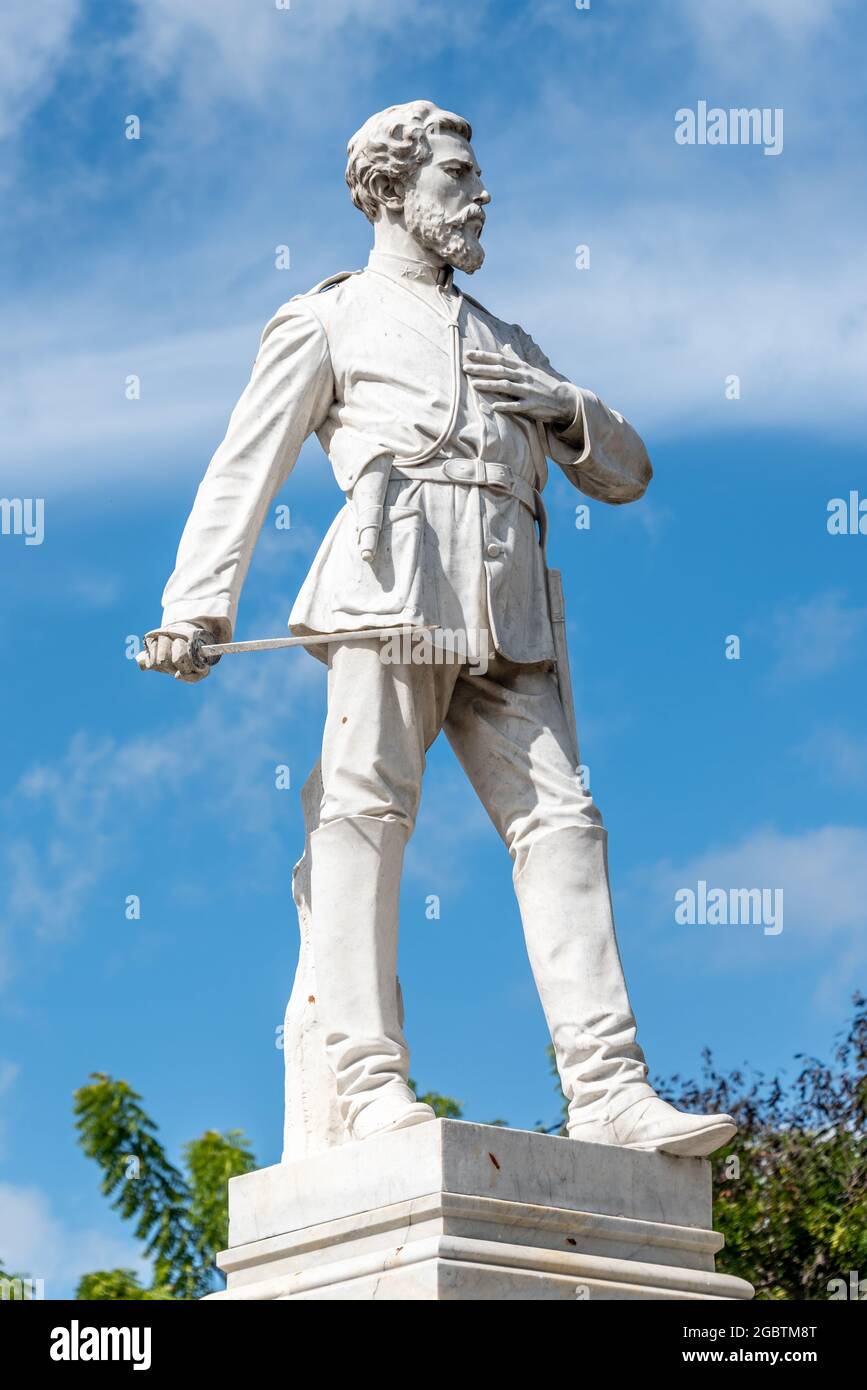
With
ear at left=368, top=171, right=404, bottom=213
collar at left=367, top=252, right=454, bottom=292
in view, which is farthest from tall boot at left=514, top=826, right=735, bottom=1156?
ear at left=368, top=171, right=404, bottom=213

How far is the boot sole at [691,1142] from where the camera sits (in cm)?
733

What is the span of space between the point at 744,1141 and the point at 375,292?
10387 mm

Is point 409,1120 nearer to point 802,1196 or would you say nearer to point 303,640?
point 303,640

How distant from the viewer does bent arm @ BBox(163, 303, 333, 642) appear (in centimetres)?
771

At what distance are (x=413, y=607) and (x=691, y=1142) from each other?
6.36ft

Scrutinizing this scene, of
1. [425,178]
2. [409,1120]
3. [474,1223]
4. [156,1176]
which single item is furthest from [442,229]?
[156,1176]

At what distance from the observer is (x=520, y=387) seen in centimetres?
808

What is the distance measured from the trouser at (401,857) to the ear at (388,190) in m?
1.67

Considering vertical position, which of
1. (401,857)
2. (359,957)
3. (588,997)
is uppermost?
(401,857)

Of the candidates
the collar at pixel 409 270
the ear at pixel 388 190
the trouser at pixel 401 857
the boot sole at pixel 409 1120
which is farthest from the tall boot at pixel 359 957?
the ear at pixel 388 190

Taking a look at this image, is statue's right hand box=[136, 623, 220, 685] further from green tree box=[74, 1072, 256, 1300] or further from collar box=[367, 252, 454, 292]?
green tree box=[74, 1072, 256, 1300]
